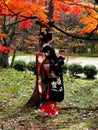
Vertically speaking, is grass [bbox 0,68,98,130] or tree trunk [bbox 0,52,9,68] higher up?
tree trunk [bbox 0,52,9,68]

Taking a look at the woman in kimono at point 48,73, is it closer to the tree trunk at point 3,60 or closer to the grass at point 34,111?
the grass at point 34,111

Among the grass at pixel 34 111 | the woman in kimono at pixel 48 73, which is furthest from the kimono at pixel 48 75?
the grass at pixel 34 111

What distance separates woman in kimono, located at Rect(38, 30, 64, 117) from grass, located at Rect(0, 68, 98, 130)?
341 millimetres

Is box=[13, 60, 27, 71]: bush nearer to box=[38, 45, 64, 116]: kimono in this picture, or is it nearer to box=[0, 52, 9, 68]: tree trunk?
box=[0, 52, 9, 68]: tree trunk

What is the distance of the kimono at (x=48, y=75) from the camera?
357 inches

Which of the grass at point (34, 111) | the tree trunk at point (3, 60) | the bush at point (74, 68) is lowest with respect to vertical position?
the grass at point (34, 111)

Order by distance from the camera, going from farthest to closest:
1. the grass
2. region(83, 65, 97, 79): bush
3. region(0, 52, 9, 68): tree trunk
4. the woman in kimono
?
region(83, 65, 97, 79): bush
region(0, 52, 9, 68): tree trunk
the woman in kimono
the grass

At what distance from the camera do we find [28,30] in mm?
24406

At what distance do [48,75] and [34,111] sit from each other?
4.56ft

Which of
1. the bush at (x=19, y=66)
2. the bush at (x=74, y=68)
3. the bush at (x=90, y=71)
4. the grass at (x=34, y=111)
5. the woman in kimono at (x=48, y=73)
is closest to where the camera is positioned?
the grass at (x=34, y=111)

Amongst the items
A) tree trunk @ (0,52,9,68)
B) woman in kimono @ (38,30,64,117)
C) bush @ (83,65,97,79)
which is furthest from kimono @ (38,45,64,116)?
bush @ (83,65,97,79)

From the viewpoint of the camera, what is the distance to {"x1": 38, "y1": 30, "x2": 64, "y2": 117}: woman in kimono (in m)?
9.08

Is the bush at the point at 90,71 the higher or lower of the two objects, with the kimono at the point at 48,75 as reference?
lower

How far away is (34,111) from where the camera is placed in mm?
9734
